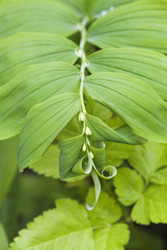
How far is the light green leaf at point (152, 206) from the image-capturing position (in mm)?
721

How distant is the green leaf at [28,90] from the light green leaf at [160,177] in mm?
330

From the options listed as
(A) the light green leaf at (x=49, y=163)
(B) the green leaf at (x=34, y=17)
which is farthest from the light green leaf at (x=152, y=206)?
(B) the green leaf at (x=34, y=17)

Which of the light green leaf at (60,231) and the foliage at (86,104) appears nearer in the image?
the foliage at (86,104)

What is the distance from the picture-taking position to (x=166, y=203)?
A: 729mm

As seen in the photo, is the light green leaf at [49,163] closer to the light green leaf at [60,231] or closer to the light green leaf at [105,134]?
the light green leaf at [60,231]

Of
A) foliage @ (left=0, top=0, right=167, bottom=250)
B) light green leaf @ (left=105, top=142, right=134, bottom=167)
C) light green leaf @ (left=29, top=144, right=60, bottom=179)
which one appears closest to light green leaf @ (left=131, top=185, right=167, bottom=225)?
→ foliage @ (left=0, top=0, right=167, bottom=250)

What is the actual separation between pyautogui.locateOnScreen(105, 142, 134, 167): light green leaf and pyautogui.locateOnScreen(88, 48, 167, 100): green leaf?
0.21 metres

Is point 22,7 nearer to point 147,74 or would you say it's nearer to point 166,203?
point 147,74

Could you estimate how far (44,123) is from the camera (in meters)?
0.56

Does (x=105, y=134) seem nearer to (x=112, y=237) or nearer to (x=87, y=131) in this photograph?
(x=87, y=131)

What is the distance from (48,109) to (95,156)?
123 millimetres

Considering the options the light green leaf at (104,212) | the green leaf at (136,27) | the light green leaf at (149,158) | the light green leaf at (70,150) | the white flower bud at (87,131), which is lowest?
the light green leaf at (104,212)

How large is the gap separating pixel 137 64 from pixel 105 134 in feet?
0.57

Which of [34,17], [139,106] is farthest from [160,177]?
[34,17]
